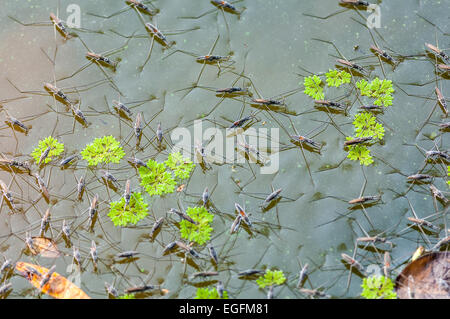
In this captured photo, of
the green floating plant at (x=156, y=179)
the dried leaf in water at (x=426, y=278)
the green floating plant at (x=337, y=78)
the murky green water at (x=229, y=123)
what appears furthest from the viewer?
the green floating plant at (x=337, y=78)

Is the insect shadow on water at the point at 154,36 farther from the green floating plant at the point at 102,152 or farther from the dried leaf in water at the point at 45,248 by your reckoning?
the dried leaf in water at the point at 45,248

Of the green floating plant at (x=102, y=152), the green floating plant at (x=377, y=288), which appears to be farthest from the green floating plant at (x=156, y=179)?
the green floating plant at (x=377, y=288)

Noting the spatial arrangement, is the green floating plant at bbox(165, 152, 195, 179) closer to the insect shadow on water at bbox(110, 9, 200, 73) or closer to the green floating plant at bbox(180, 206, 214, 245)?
the green floating plant at bbox(180, 206, 214, 245)

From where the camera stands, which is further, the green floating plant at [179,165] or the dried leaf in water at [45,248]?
the green floating plant at [179,165]

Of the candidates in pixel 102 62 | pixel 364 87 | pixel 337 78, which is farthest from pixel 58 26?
pixel 364 87

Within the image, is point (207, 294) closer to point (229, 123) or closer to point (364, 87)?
point (229, 123)
